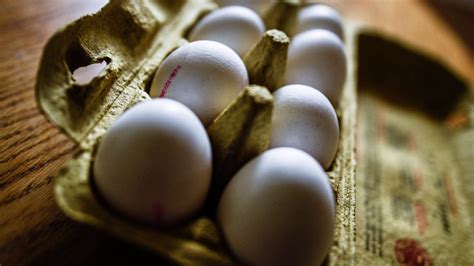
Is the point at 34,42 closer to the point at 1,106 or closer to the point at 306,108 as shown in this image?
the point at 1,106

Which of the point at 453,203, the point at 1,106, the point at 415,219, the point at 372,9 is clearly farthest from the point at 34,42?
the point at 372,9

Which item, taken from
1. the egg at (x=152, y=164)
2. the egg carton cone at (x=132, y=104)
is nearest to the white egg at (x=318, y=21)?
the egg carton cone at (x=132, y=104)

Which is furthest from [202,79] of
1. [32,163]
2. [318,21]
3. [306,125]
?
[318,21]

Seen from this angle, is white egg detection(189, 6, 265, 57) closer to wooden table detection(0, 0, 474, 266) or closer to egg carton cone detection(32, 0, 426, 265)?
egg carton cone detection(32, 0, 426, 265)

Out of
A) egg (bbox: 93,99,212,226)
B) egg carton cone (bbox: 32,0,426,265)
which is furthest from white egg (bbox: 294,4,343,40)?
egg (bbox: 93,99,212,226)

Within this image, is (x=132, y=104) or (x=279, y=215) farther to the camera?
(x=132, y=104)

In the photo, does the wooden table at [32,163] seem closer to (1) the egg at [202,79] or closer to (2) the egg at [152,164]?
Result: (2) the egg at [152,164]

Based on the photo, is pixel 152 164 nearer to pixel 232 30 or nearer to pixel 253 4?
pixel 232 30
